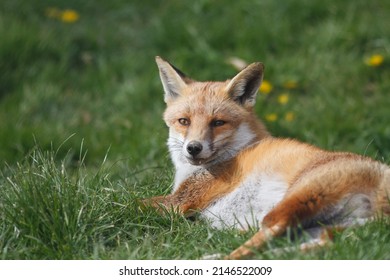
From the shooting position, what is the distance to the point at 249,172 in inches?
219

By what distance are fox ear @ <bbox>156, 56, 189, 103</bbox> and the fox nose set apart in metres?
0.83

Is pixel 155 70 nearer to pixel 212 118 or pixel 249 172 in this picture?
pixel 212 118

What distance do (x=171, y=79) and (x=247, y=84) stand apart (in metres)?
0.73

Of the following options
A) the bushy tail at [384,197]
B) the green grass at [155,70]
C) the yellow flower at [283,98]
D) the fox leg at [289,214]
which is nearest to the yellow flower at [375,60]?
the green grass at [155,70]

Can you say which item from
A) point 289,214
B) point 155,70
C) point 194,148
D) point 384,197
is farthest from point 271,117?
point 289,214

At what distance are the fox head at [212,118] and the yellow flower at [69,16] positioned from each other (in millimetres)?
5139

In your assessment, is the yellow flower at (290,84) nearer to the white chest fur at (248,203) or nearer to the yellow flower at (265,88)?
the yellow flower at (265,88)

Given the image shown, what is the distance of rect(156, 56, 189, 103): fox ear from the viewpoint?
6.37 metres

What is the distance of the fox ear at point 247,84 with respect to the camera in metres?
6.09

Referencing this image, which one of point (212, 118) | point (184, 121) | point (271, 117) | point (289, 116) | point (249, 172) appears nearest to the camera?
point (249, 172)

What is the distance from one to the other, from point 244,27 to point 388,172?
5.75m

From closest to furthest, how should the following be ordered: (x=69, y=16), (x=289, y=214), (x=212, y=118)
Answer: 1. (x=289, y=214)
2. (x=212, y=118)
3. (x=69, y=16)

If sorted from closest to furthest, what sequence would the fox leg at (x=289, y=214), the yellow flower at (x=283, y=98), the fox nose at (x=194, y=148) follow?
the fox leg at (x=289, y=214), the fox nose at (x=194, y=148), the yellow flower at (x=283, y=98)
